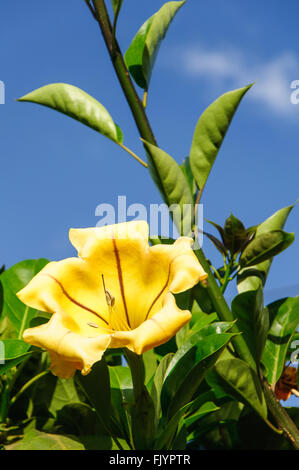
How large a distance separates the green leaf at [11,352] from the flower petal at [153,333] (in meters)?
0.34

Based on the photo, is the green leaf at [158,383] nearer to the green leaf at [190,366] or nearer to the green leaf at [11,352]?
the green leaf at [190,366]

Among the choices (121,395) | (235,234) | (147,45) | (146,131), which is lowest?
(121,395)

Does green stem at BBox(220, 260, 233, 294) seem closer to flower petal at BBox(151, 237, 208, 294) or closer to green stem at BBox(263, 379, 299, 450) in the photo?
green stem at BBox(263, 379, 299, 450)

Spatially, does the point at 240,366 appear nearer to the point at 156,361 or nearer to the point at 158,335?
the point at 156,361

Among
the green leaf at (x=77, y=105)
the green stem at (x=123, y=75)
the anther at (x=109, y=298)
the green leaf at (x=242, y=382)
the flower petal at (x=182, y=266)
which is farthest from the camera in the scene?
the green leaf at (x=77, y=105)

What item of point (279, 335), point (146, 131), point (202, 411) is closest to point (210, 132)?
point (146, 131)

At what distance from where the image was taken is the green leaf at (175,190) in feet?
4.59

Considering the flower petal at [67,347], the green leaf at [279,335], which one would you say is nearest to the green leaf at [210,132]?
the green leaf at [279,335]

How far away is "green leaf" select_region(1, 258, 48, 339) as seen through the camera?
1.69 m

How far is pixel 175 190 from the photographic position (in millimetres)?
1429

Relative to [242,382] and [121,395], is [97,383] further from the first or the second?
[242,382]

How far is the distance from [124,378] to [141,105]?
2.48 ft

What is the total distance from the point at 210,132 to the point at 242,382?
0.70 m
